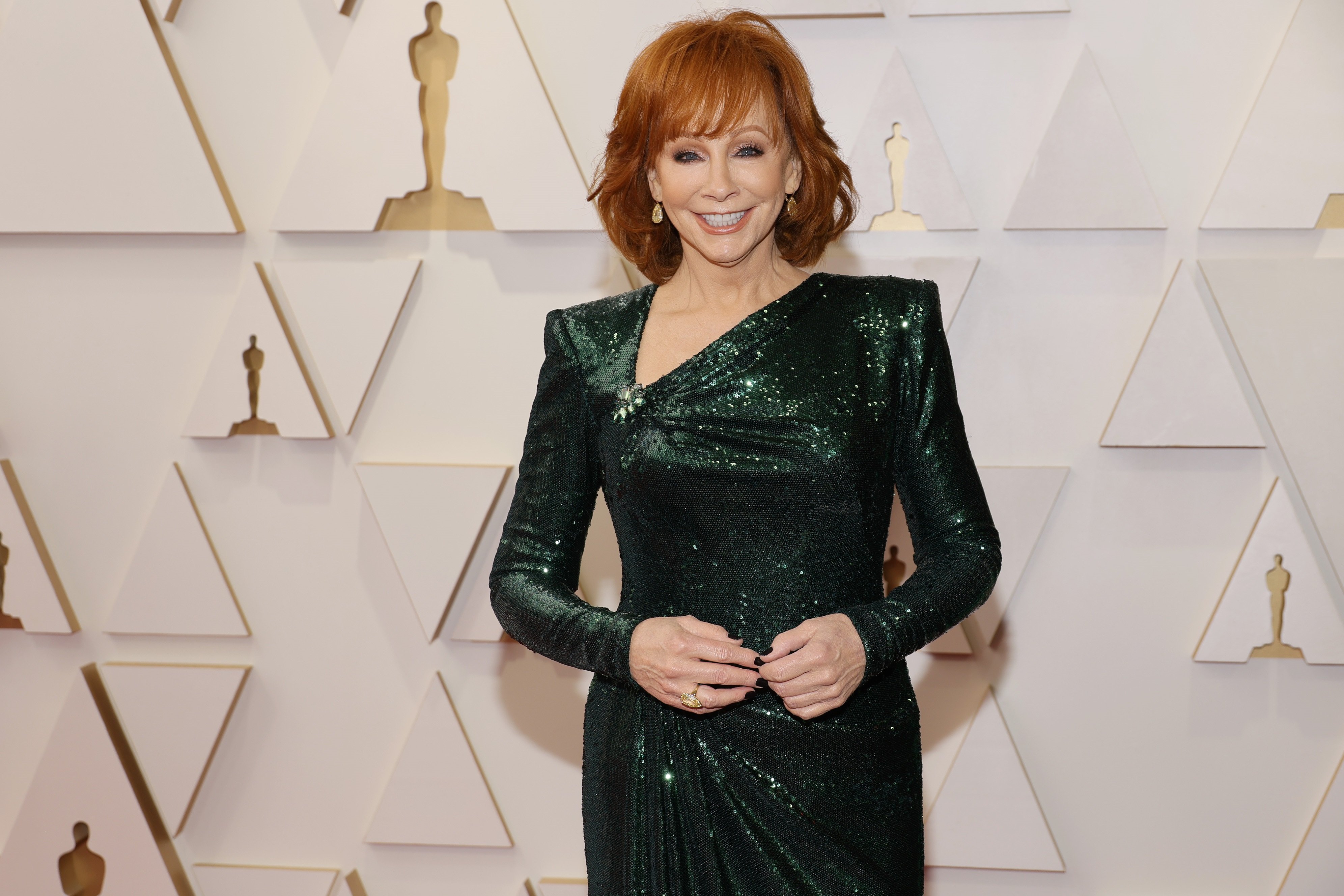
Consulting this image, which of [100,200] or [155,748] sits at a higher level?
[100,200]

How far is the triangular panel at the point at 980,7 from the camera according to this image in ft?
5.35

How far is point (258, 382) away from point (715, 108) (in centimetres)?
108

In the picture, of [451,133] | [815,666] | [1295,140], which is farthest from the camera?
[451,133]

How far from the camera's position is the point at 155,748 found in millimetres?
1903

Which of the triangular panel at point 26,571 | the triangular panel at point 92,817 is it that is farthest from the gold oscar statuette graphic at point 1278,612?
the triangular panel at point 26,571

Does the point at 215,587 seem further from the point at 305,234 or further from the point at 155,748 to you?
the point at 305,234

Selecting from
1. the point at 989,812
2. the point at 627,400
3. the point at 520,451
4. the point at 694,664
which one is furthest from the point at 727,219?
the point at 989,812

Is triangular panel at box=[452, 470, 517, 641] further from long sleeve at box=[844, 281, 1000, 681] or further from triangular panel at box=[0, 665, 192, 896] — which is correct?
long sleeve at box=[844, 281, 1000, 681]

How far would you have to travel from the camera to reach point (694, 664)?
3.23 ft

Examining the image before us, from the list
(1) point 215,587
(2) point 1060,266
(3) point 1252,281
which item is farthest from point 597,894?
(3) point 1252,281

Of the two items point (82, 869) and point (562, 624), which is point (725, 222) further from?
point (82, 869)

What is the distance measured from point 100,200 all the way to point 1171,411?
5.72 feet

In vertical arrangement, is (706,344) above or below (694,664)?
above

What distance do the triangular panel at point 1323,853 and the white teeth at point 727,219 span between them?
135cm
